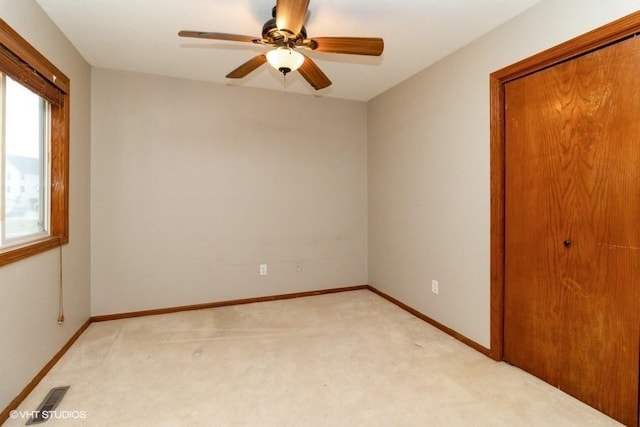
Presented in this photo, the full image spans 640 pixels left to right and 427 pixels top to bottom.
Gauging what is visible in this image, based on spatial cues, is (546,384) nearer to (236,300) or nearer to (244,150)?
(236,300)

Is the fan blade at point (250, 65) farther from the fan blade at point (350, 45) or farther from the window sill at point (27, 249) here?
the window sill at point (27, 249)

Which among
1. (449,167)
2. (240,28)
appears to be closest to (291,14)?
(240,28)

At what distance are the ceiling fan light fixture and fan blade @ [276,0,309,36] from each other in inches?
5.8

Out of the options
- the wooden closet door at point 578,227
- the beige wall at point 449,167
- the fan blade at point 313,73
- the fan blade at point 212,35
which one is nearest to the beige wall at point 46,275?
the fan blade at point 212,35

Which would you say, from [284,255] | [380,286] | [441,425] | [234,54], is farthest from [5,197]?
[380,286]

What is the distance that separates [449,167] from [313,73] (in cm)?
139

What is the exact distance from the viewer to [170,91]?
318 cm

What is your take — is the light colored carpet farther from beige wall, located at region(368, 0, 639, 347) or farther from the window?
the window

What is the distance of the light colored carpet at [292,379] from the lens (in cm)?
170

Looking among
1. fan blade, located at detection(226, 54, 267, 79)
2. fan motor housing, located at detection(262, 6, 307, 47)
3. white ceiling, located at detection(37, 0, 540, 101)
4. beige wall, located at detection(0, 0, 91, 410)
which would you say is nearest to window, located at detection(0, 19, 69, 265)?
beige wall, located at detection(0, 0, 91, 410)

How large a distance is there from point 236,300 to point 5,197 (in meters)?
2.15

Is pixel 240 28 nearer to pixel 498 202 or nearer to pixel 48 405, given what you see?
pixel 498 202

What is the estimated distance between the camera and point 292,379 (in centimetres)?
205

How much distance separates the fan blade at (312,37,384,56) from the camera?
176cm
